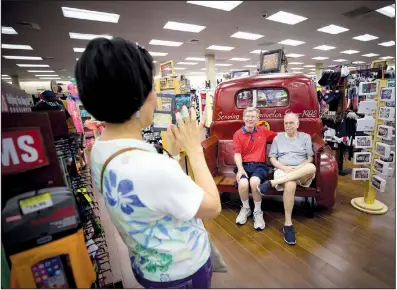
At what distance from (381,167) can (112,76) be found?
114 inches

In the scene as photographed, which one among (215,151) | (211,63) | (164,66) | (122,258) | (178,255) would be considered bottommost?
(122,258)

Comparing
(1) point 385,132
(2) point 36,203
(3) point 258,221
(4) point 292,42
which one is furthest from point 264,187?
(4) point 292,42

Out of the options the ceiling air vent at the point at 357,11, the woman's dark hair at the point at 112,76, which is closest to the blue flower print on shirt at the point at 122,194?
the woman's dark hair at the point at 112,76

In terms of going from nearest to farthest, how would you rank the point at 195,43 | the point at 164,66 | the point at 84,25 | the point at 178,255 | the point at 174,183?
1. the point at 174,183
2. the point at 178,255
3. the point at 164,66
4. the point at 84,25
5. the point at 195,43

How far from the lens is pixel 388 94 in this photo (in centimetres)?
228

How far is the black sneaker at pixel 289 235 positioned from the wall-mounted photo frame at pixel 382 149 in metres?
1.33

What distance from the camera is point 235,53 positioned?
11273 mm

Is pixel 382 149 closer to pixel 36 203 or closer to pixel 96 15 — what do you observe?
pixel 36 203

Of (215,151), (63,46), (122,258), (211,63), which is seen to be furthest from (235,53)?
(122,258)

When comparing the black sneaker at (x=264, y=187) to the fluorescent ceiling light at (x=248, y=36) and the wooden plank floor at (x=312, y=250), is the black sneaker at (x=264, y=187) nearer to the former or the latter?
the wooden plank floor at (x=312, y=250)

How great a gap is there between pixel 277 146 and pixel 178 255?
2.12 meters

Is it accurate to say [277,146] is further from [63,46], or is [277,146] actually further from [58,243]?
[63,46]

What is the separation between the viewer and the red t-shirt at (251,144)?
263 centimetres

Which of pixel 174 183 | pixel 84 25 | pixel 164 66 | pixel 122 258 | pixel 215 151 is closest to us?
pixel 174 183
